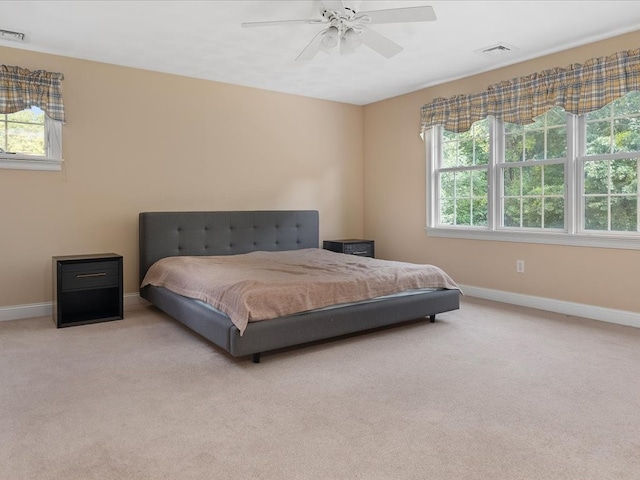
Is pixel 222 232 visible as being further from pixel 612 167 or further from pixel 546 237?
pixel 612 167

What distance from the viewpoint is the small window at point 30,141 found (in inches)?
165

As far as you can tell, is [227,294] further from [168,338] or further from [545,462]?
[545,462]

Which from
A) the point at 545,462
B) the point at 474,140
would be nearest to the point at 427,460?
the point at 545,462

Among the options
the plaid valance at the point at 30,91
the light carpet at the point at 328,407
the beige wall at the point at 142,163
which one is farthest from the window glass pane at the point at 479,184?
→ the plaid valance at the point at 30,91

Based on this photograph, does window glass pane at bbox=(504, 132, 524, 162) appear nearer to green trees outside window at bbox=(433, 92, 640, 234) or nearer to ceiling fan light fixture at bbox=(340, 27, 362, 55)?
green trees outside window at bbox=(433, 92, 640, 234)

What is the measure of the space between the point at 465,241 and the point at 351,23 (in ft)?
9.84

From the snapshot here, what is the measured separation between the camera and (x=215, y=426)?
2.19 m

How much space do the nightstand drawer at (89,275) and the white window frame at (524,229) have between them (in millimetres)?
3688

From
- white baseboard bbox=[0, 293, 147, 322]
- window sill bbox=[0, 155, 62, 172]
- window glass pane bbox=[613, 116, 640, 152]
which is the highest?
window glass pane bbox=[613, 116, 640, 152]

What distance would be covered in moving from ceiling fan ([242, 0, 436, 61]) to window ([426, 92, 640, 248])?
6.59 ft

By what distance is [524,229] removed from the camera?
15.8ft

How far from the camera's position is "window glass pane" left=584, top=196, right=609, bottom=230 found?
419 cm

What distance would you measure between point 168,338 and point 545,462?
2.81 m

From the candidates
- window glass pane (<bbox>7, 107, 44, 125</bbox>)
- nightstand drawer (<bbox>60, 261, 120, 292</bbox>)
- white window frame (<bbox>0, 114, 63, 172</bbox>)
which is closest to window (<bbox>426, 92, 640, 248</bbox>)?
nightstand drawer (<bbox>60, 261, 120, 292</bbox>)
